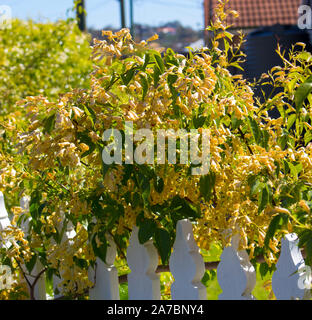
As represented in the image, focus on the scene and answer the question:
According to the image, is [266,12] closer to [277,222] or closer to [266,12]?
[266,12]

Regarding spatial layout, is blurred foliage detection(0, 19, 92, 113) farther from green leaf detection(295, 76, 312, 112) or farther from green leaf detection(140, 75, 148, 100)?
green leaf detection(295, 76, 312, 112)

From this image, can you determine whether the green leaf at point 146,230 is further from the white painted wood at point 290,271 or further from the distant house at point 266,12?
the distant house at point 266,12

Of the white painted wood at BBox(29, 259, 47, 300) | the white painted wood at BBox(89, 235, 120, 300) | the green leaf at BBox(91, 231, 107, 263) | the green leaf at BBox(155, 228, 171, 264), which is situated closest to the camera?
the green leaf at BBox(155, 228, 171, 264)

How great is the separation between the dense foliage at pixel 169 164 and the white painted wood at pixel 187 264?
0.16 ft

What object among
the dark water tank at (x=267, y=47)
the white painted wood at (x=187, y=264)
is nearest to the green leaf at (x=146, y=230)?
the white painted wood at (x=187, y=264)

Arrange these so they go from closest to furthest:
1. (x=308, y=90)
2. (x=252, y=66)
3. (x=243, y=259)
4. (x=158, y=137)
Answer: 1. (x=308, y=90)
2. (x=158, y=137)
3. (x=243, y=259)
4. (x=252, y=66)

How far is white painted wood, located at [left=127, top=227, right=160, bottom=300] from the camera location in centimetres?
189

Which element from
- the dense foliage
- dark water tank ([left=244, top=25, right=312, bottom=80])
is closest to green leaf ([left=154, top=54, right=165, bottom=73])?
the dense foliage

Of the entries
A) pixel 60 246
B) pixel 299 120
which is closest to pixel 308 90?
pixel 299 120

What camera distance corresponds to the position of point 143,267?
191cm

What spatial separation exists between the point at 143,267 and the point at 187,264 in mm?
186
